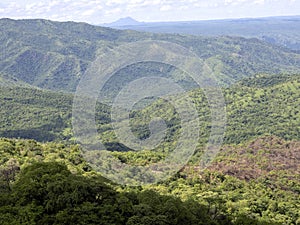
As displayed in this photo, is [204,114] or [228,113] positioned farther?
[228,113]

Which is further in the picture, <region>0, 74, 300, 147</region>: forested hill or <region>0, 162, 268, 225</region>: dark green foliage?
<region>0, 74, 300, 147</region>: forested hill

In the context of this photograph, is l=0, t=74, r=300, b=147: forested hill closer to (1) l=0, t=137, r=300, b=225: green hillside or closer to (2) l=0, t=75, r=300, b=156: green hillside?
(2) l=0, t=75, r=300, b=156: green hillside

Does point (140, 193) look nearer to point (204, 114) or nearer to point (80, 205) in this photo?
point (80, 205)

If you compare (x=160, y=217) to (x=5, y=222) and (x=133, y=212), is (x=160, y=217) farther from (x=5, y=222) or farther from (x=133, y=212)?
(x=5, y=222)

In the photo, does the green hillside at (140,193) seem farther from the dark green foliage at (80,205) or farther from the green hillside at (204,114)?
the green hillside at (204,114)

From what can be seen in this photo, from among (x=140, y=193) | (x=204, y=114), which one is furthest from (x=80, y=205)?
(x=204, y=114)

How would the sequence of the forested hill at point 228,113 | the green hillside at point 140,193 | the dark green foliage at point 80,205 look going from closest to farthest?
the dark green foliage at point 80,205, the green hillside at point 140,193, the forested hill at point 228,113

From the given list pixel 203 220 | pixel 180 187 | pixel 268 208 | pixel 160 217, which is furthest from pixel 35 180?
pixel 268 208

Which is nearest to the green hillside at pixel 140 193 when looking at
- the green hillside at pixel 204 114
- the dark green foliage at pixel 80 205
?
the dark green foliage at pixel 80 205

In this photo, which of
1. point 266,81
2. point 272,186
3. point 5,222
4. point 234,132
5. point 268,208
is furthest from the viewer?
A: point 266,81

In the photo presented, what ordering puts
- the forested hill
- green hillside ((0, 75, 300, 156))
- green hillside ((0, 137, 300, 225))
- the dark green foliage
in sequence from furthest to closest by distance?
the forested hill → green hillside ((0, 75, 300, 156)) → green hillside ((0, 137, 300, 225)) → the dark green foliage

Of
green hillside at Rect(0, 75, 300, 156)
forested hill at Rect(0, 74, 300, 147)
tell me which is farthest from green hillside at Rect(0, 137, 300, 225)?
forested hill at Rect(0, 74, 300, 147)
